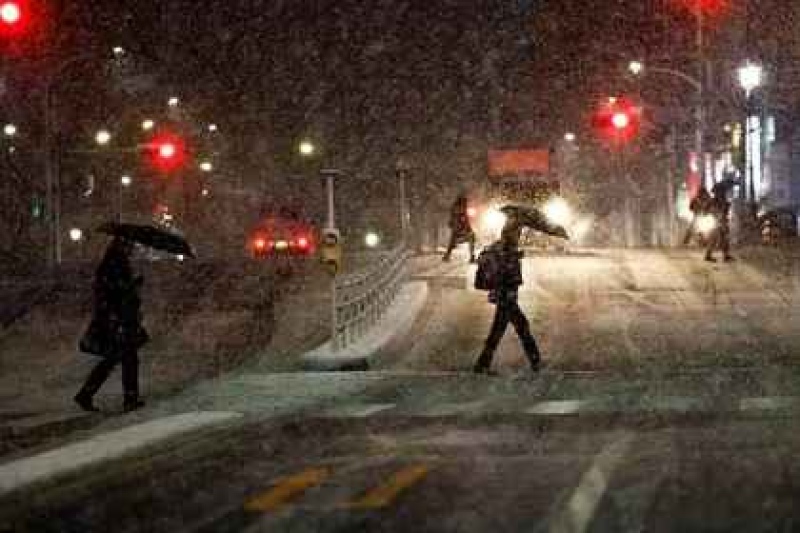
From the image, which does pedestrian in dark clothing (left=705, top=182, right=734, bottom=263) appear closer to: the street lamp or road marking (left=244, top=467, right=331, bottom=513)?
the street lamp

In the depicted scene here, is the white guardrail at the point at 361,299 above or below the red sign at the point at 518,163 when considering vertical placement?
below

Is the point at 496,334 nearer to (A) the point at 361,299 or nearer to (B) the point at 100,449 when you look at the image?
(A) the point at 361,299

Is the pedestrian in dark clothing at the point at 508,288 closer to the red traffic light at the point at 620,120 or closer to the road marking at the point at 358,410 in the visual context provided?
the road marking at the point at 358,410

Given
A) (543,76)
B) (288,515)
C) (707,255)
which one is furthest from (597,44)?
(288,515)

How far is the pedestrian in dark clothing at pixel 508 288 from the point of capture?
802 inches

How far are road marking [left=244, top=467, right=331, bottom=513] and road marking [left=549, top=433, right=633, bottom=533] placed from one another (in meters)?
1.71

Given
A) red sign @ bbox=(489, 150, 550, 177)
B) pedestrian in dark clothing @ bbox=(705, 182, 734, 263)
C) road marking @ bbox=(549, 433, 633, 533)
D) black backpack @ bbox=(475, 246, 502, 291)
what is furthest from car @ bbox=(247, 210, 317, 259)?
road marking @ bbox=(549, 433, 633, 533)

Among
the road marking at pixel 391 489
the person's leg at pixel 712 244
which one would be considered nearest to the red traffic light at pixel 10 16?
the road marking at pixel 391 489

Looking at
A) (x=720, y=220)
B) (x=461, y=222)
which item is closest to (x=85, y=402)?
(x=461, y=222)

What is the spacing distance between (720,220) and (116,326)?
2382cm

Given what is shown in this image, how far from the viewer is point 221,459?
478 inches

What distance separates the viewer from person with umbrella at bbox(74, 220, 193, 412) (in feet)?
55.0

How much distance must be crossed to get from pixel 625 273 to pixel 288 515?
28570 millimetres

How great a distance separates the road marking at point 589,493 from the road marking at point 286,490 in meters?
1.71
